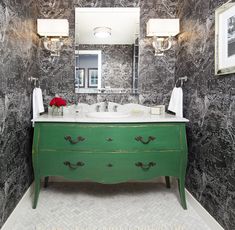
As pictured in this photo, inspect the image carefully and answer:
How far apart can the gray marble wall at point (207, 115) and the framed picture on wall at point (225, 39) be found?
0.08m

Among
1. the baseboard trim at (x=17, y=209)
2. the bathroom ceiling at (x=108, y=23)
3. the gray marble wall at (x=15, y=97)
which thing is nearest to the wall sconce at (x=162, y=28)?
the bathroom ceiling at (x=108, y=23)

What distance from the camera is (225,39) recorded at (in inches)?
55.1

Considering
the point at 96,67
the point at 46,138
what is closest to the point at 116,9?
the point at 96,67

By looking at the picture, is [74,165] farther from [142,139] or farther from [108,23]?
[108,23]

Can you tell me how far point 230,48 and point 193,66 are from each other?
0.59 meters

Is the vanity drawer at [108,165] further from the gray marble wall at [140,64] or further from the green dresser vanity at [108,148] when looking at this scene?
the gray marble wall at [140,64]

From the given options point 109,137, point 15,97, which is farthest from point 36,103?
point 109,137

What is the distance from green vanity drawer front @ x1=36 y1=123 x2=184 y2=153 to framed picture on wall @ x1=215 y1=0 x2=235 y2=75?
0.63 meters

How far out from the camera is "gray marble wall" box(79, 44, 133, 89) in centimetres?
226

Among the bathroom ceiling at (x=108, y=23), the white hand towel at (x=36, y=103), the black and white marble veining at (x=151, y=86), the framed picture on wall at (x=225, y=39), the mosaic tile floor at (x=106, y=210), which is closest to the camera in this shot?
the framed picture on wall at (x=225, y=39)

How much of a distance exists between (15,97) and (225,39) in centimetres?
176

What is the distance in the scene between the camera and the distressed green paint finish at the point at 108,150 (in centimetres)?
175

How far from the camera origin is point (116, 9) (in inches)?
88.4

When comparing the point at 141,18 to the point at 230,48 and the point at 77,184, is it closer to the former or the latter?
the point at 230,48
